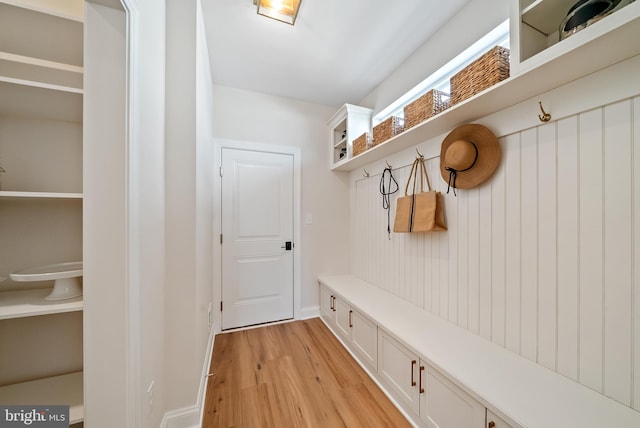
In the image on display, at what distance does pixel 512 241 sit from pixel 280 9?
209 centimetres

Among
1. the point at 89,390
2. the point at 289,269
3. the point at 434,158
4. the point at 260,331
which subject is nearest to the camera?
the point at 89,390

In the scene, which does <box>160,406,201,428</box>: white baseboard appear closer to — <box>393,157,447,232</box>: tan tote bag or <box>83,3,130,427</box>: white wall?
<box>83,3,130,427</box>: white wall

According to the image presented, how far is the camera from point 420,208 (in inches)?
67.9

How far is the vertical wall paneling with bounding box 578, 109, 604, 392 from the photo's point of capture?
94 cm

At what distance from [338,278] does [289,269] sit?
611 mm

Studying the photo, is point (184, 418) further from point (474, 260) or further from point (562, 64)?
point (562, 64)

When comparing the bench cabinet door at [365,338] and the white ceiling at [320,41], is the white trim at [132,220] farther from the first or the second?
the bench cabinet door at [365,338]

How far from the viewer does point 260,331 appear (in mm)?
2488

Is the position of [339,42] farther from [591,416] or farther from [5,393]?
[5,393]

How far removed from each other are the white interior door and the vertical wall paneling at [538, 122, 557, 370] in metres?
2.18

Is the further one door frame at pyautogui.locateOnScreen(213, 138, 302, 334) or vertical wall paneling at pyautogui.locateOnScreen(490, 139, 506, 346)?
door frame at pyautogui.locateOnScreen(213, 138, 302, 334)

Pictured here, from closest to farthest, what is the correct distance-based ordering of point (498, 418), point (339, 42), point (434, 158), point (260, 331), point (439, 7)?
point (498, 418)
point (439, 7)
point (434, 158)
point (339, 42)
point (260, 331)

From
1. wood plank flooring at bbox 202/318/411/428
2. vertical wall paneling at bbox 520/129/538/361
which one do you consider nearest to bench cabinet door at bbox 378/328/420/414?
wood plank flooring at bbox 202/318/411/428

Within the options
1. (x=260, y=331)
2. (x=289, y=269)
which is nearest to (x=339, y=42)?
(x=289, y=269)
